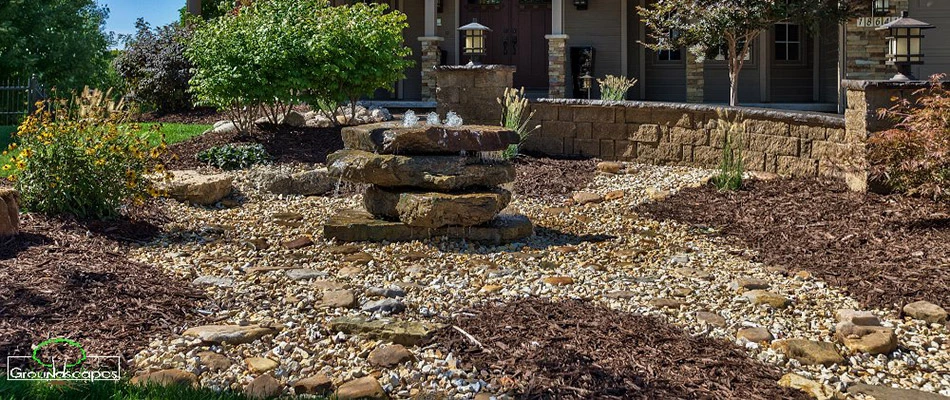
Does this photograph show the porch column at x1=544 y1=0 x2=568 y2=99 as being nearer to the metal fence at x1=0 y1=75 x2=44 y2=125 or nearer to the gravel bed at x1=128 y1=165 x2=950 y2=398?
the gravel bed at x1=128 y1=165 x2=950 y2=398

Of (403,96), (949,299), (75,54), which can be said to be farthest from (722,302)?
(75,54)

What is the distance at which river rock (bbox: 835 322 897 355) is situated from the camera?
4.20m

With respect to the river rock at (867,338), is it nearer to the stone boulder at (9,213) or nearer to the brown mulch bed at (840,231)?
the brown mulch bed at (840,231)

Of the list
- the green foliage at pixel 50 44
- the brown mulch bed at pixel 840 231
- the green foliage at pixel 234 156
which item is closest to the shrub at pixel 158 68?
the green foliage at pixel 50 44

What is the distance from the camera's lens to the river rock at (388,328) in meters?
4.19

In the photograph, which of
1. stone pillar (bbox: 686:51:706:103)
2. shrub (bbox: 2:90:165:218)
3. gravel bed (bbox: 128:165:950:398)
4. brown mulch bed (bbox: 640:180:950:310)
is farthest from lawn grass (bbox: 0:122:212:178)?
stone pillar (bbox: 686:51:706:103)

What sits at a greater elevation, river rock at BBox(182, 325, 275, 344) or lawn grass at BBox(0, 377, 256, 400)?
river rock at BBox(182, 325, 275, 344)

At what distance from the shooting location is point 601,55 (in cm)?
1578

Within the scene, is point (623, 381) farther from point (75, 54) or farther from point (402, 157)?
point (75, 54)

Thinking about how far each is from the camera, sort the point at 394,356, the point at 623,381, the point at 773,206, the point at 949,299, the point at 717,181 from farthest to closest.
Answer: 1. the point at 717,181
2. the point at 773,206
3. the point at 949,299
4. the point at 394,356
5. the point at 623,381

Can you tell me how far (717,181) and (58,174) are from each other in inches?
221

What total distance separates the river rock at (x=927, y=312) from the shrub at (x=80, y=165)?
17.5ft

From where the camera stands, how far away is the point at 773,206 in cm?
744

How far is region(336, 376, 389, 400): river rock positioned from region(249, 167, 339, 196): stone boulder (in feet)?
17.4
